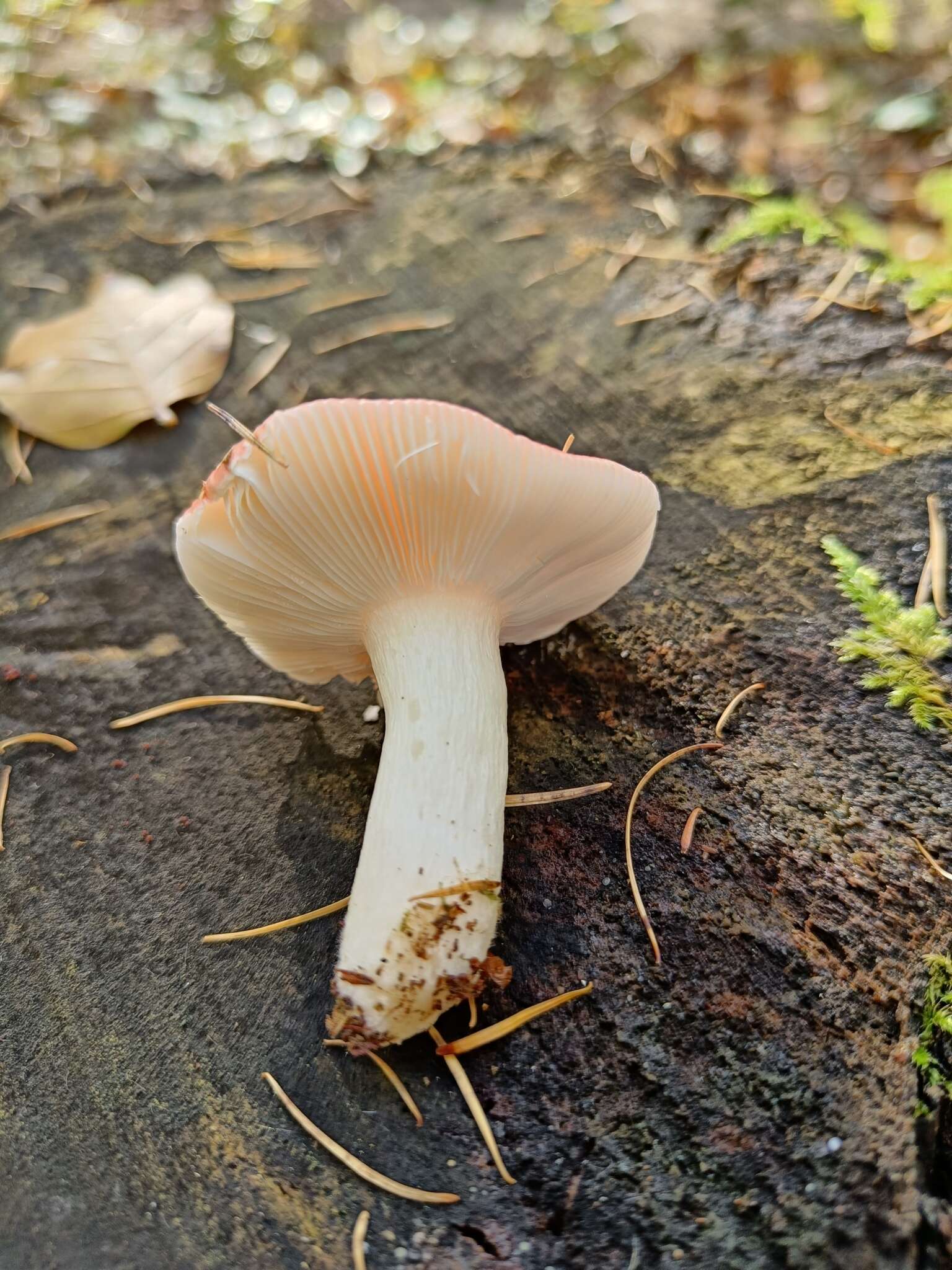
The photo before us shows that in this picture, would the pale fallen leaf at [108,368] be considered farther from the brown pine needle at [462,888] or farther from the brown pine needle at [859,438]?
the brown pine needle at [859,438]

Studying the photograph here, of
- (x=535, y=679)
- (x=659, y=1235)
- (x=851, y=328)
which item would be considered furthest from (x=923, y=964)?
(x=851, y=328)

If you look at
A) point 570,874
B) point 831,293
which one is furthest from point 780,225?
point 570,874

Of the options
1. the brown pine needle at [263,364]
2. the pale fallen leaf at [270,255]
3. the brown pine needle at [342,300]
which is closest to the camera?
the brown pine needle at [263,364]

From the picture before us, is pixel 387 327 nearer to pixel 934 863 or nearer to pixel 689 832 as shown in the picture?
pixel 689 832

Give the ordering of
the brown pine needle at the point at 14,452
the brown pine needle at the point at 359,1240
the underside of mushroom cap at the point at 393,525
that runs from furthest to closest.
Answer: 1. the brown pine needle at the point at 14,452
2. the underside of mushroom cap at the point at 393,525
3. the brown pine needle at the point at 359,1240

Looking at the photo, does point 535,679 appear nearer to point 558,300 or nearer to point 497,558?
point 497,558

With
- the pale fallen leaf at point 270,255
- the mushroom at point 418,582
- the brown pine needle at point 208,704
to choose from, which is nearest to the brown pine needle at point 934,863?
the mushroom at point 418,582

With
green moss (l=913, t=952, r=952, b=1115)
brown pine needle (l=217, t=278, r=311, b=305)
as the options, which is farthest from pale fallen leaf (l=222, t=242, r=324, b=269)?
green moss (l=913, t=952, r=952, b=1115)
